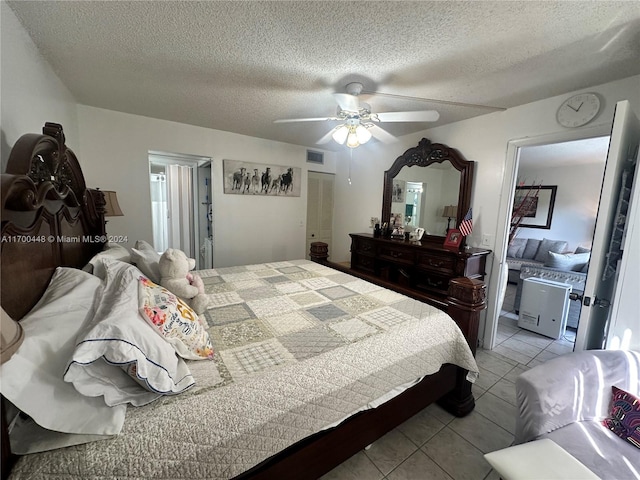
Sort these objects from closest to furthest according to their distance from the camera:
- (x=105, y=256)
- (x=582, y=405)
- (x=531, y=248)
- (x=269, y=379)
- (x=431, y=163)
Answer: (x=269, y=379), (x=582, y=405), (x=105, y=256), (x=431, y=163), (x=531, y=248)

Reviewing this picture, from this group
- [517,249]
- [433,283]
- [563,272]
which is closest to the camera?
[433,283]

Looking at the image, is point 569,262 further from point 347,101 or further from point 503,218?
point 347,101

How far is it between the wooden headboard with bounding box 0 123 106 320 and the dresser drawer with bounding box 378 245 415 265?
2.82 metres

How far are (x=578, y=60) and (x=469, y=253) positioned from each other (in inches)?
59.2

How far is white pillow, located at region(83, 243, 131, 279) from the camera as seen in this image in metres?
1.30

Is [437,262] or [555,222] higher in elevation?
[555,222]

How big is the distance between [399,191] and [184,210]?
3.45 metres

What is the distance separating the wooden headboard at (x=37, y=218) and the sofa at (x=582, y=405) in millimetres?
2029

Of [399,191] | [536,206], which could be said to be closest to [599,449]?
[399,191]

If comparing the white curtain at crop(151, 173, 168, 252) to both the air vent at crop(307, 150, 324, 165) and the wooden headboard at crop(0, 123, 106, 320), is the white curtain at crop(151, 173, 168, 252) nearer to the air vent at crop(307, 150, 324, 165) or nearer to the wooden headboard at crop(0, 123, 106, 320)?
the air vent at crop(307, 150, 324, 165)

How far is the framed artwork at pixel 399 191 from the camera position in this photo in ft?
11.3

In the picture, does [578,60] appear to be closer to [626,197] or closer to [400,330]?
[626,197]

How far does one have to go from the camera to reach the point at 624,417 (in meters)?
1.13

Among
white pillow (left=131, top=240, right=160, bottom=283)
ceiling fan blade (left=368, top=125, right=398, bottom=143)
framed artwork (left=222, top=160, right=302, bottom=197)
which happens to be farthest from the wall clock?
white pillow (left=131, top=240, right=160, bottom=283)
